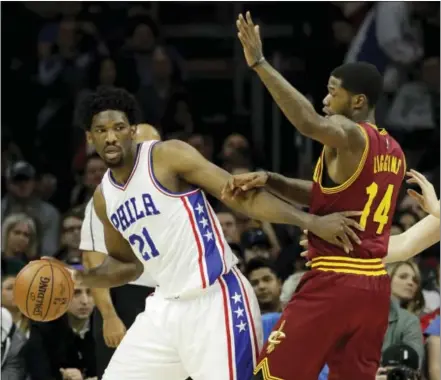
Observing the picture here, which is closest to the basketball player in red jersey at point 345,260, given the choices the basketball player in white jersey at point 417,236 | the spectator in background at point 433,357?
the basketball player in white jersey at point 417,236

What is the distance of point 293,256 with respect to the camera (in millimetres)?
9758

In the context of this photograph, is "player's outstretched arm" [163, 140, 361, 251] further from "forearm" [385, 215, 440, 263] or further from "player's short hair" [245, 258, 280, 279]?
"player's short hair" [245, 258, 280, 279]

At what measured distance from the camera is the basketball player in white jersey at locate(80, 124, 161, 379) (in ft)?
25.1

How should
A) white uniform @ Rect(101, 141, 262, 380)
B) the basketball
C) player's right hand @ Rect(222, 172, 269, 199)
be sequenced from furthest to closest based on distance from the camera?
1. the basketball
2. white uniform @ Rect(101, 141, 262, 380)
3. player's right hand @ Rect(222, 172, 269, 199)

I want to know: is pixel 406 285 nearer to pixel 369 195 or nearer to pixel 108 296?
pixel 108 296

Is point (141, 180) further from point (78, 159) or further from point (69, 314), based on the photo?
point (78, 159)

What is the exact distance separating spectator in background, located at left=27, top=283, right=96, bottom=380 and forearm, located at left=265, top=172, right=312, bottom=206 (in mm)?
2825

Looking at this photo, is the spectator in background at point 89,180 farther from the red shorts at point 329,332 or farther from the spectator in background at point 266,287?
the red shorts at point 329,332

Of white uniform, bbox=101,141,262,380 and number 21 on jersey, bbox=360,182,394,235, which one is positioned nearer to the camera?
number 21 on jersey, bbox=360,182,394,235

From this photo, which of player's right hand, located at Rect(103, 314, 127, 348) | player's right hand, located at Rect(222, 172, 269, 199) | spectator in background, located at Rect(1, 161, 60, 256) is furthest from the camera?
spectator in background, located at Rect(1, 161, 60, 256)

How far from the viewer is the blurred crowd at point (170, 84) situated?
11.1 m

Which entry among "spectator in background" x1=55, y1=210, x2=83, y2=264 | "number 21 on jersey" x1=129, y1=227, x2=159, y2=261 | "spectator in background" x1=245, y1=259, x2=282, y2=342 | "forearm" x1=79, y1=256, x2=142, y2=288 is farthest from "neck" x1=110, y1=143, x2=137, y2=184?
"spectator in background" x1=55, y1=210, x2=83, y2=264

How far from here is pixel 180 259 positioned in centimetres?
609

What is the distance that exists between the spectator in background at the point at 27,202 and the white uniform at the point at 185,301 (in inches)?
199
